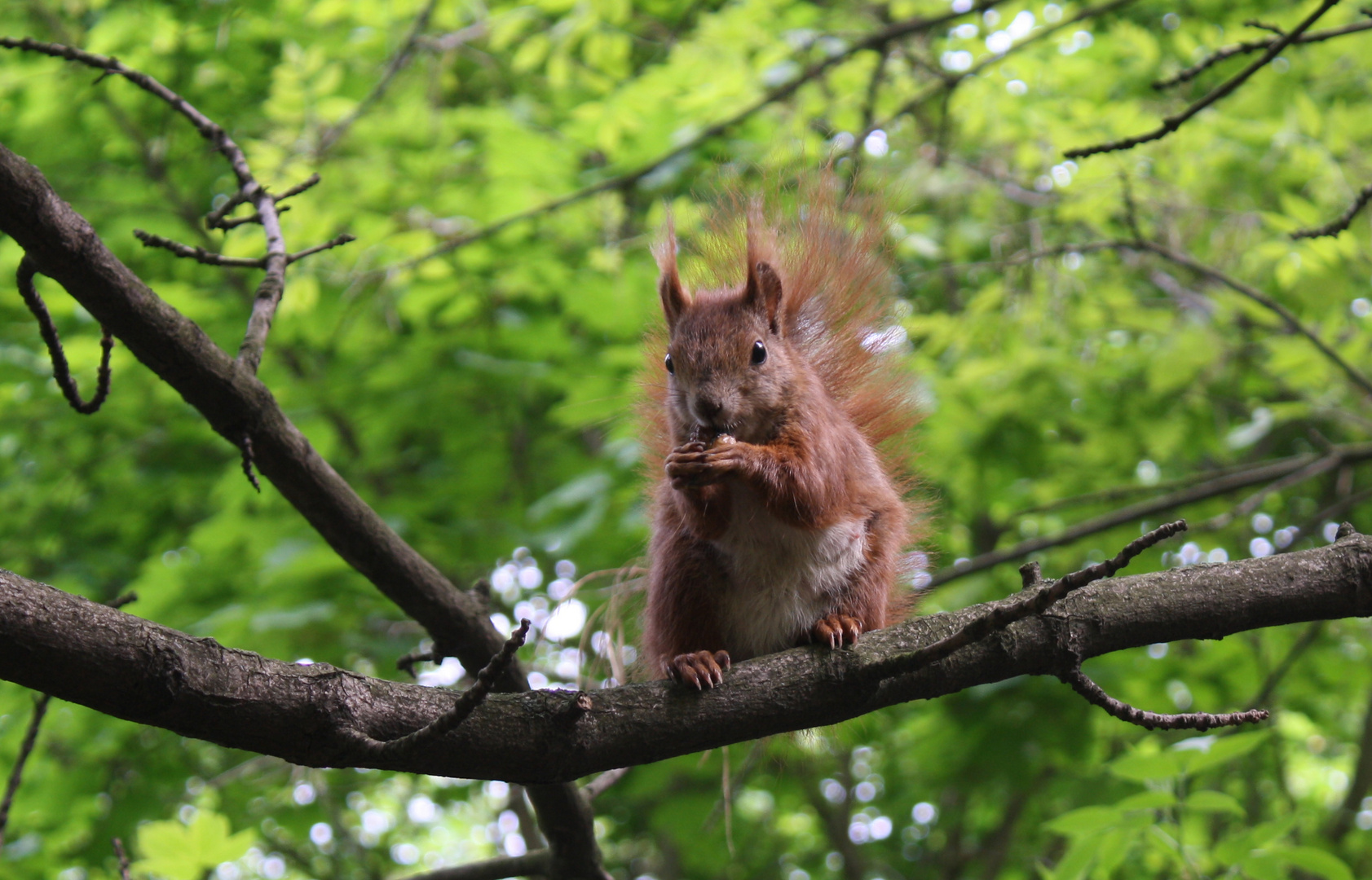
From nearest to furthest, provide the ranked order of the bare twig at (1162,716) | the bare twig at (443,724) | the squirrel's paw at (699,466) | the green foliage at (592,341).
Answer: the bare twig at (443,724)
the bare twig at (1162,716)
the squirrel's paw at (699,466)
the green foliage at (592,341)

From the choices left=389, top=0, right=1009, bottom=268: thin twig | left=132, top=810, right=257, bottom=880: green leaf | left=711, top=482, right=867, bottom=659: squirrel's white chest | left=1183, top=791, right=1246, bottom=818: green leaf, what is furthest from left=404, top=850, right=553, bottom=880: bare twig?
left=389, top=0, right=1009, bottom=268: thin twig

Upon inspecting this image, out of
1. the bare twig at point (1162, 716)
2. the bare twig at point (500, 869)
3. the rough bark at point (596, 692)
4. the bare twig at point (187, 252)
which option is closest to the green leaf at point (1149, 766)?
the rough bark at point (596, 692)

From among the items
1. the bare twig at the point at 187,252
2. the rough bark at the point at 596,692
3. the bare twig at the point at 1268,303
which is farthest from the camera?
the bare twig at the point at 1268,303

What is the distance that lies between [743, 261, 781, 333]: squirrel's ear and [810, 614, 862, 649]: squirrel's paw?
0.82m

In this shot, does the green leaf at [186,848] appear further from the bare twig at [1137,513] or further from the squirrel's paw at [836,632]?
the bare twig at [1137,513]

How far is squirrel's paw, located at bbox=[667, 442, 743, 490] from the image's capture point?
2012mm

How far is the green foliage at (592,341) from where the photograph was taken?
410 centimetres

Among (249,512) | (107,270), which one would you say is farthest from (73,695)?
(249,512)

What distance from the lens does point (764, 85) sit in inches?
177

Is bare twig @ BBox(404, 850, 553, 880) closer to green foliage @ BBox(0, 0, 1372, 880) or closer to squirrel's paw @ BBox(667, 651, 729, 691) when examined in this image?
squirrel's paw @ BBox(667, 651, 729, 691)

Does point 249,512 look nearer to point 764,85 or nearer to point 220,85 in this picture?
point 220,85

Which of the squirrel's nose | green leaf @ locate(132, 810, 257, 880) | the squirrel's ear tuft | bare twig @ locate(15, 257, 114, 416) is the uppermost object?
bare twig @ locate(15, 257, 114, 416)

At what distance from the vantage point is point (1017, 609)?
4.95 ft

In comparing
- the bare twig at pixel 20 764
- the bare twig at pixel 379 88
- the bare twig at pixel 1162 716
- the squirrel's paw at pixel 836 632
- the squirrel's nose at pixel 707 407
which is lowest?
the bare twig at pixel 1162 716
